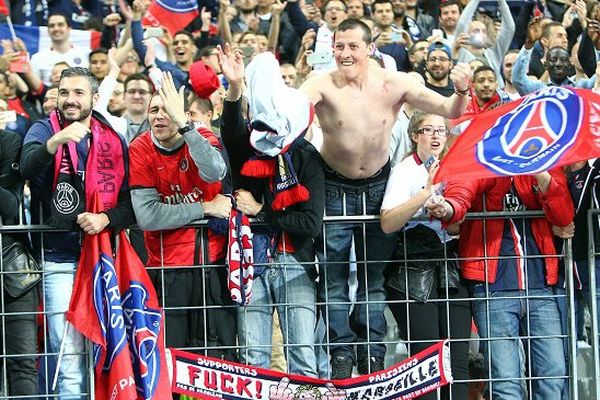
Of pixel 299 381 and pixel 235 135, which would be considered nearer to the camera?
pixel 299 381

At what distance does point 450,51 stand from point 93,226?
18.8ft

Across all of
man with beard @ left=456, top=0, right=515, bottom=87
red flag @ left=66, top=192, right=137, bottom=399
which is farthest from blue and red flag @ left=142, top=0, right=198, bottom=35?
red flag @ left=66, top=192, right=137, bottom=399

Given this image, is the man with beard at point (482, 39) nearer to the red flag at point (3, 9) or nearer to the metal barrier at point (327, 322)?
the metal barrier at point (327, 322)

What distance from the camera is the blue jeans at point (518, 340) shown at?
26.7 ft

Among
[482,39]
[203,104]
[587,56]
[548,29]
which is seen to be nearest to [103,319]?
[203,104]

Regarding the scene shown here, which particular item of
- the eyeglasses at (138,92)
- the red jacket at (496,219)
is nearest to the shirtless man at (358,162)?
the red jacket at (496,219)

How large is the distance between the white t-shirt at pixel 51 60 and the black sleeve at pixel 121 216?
18.9 ft

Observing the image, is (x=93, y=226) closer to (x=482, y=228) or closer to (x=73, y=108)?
(x=73, y=108)

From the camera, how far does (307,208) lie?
814 cm

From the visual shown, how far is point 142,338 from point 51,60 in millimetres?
6470

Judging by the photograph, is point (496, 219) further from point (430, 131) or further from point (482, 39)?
point (482, 39)

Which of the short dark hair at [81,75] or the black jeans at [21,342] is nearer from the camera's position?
the black jeans at [21,342]

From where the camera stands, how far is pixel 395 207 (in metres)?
8.16

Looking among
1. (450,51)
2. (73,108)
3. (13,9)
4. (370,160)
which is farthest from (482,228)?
(13,9)
